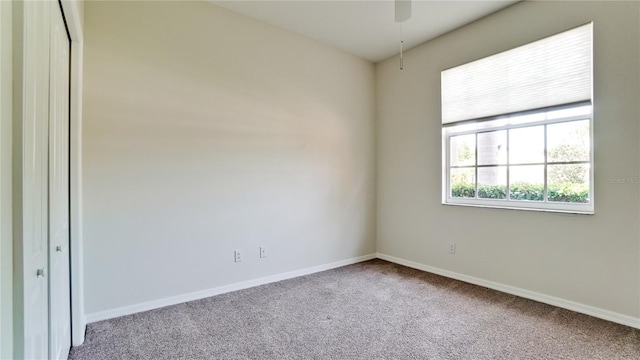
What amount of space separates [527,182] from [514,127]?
1.79 feet

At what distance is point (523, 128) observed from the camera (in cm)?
291

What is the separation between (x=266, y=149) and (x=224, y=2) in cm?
142

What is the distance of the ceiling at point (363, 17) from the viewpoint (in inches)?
112

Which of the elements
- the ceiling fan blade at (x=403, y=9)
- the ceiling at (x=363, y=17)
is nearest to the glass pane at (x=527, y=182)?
the ceiling at (x=363, y=17)

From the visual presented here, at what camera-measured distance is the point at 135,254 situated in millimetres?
2480

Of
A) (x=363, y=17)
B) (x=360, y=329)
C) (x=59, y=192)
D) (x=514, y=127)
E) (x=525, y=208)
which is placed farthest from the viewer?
(x=363, y=17)

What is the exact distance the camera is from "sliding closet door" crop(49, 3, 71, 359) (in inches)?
55.7

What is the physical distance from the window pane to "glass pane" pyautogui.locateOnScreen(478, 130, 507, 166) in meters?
0.07

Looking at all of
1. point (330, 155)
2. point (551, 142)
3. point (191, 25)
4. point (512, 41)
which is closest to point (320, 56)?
point (330, 155)

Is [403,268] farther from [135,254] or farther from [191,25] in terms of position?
[191,25]

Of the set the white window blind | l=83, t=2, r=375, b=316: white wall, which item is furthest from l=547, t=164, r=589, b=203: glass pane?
l=83, t=2, r=375, b=316: white wall

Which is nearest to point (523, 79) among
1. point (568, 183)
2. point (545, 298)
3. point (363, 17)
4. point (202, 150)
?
point (568, 183)

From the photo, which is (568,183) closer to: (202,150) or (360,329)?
(360,329)

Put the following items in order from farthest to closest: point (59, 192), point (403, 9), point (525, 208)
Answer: point (525, 208) < point (403, 9) < point (59, 192)
